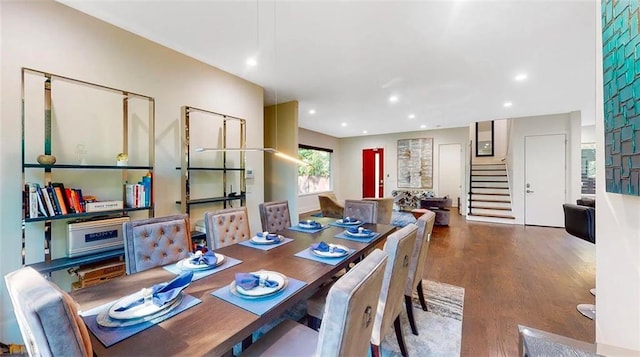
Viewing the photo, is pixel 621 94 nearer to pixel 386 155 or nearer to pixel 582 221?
pixel 582 221

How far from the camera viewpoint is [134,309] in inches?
42.1

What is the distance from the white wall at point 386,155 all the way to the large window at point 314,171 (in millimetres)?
758

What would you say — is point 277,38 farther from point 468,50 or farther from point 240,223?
point 468,50

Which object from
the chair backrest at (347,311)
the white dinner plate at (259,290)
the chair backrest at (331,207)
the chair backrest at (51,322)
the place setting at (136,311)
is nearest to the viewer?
the chair backrest at (51,322)

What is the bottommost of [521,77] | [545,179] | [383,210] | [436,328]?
[436,328]

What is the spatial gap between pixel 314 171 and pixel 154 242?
7137 mm

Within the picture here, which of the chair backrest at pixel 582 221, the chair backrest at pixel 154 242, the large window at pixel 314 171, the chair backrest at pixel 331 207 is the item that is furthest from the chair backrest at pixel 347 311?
the large window at pixel 314 171

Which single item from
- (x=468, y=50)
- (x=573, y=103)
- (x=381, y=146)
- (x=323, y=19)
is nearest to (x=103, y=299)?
(x=323, y=19)

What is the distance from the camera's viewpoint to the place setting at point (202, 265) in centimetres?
153

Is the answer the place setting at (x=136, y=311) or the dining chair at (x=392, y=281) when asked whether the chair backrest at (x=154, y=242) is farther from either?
the dining chair at (x=392, y=281)

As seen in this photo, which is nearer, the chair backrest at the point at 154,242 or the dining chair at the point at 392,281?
the dining chair at the point at 392,281

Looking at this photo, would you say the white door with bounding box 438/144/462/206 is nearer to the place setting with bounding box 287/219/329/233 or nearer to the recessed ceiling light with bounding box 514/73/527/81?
the recessed ceiling light with bounding box 514/73/527/81

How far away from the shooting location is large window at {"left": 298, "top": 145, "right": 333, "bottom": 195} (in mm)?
8234

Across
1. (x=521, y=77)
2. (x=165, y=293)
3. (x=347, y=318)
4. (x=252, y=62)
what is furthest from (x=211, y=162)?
(x=521, y=77)
